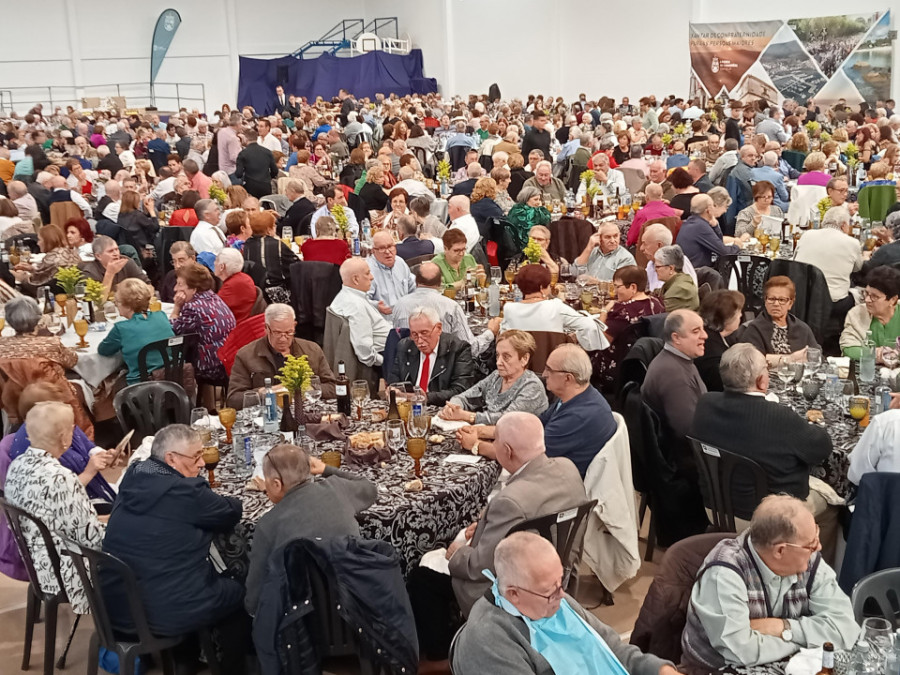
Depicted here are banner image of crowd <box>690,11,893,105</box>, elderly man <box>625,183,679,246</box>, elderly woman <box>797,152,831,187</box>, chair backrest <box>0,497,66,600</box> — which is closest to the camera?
chair backrest <box>0,497,66,600</box>

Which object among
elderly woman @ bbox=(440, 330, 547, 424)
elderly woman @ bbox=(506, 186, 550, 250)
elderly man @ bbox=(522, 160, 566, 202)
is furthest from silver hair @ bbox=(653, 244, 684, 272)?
elderly man @ bbox=(522, 160, 566, 202)

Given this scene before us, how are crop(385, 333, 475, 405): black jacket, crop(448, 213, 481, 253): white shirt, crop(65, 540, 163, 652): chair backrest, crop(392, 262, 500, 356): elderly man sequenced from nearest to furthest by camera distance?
crop(65, 540, 163, 652): chair backrest < crop(385, 333, 475, 405): black jacket < crop(392, 262, 500, 356): elderly man < crop(448, 213, 481, 253): white shirt

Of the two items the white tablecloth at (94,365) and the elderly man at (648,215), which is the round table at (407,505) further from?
the elderly man at (648,215)

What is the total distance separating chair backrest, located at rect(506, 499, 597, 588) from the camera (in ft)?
11.1

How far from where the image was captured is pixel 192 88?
27.8m

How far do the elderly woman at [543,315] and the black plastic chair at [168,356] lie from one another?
1.99m

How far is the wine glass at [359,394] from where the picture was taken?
14.8 feet

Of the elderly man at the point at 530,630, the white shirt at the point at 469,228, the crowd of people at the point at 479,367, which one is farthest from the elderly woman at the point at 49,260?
the elderly man at the point at 530,630

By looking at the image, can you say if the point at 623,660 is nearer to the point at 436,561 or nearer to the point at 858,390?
the point at 436,561

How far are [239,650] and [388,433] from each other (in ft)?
3.50

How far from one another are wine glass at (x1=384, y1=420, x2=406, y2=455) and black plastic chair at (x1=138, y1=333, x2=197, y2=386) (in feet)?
6.80

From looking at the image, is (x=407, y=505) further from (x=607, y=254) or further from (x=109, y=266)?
(x=109, y=266)

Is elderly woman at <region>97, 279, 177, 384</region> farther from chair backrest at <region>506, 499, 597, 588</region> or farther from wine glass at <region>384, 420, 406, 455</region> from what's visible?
chair backrest at <region>506, 499, 597, 588</region>

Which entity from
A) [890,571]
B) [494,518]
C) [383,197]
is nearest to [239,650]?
[494,518]
